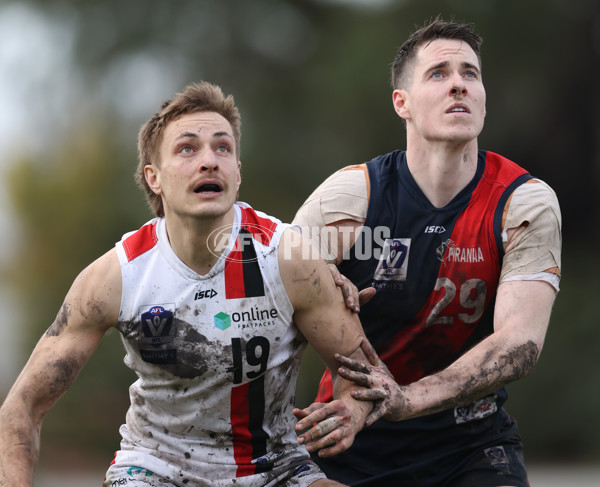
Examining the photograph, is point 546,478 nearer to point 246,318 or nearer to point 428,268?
point 428,268

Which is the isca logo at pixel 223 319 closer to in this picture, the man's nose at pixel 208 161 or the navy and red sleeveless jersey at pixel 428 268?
the man's nose at pixel 208 161

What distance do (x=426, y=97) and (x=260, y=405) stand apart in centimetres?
191

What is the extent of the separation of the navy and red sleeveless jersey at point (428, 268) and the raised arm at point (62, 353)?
134 cm

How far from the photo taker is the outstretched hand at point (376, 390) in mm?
3947

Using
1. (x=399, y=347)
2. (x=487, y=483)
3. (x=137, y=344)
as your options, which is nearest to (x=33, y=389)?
(x=137, y=344)

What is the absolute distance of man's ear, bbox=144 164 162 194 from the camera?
4254 millimetres

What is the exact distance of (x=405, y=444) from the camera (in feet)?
15.4

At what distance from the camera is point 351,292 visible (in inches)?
167

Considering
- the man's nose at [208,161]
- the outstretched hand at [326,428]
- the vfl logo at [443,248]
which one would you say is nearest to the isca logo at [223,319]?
the outstretched hand at [326,428]

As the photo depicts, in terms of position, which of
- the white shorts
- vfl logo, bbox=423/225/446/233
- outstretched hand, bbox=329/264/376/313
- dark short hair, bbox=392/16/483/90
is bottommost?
the white shorts

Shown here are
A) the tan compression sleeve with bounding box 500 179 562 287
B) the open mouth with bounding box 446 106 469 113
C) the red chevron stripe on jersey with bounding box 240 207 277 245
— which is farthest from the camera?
the open mouth with bounding box 446 106 469 113

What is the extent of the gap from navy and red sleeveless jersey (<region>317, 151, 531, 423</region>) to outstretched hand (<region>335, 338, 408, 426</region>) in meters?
0.62

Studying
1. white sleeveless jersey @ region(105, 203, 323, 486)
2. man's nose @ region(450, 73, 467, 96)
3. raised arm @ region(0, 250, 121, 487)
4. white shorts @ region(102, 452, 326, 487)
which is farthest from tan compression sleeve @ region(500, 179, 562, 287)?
raised arm @ region(0, 250, 121, 487)

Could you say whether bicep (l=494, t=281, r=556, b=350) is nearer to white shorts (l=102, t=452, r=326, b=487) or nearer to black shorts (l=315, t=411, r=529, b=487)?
black shorts (l=315, t=411, r=529, b=487)
